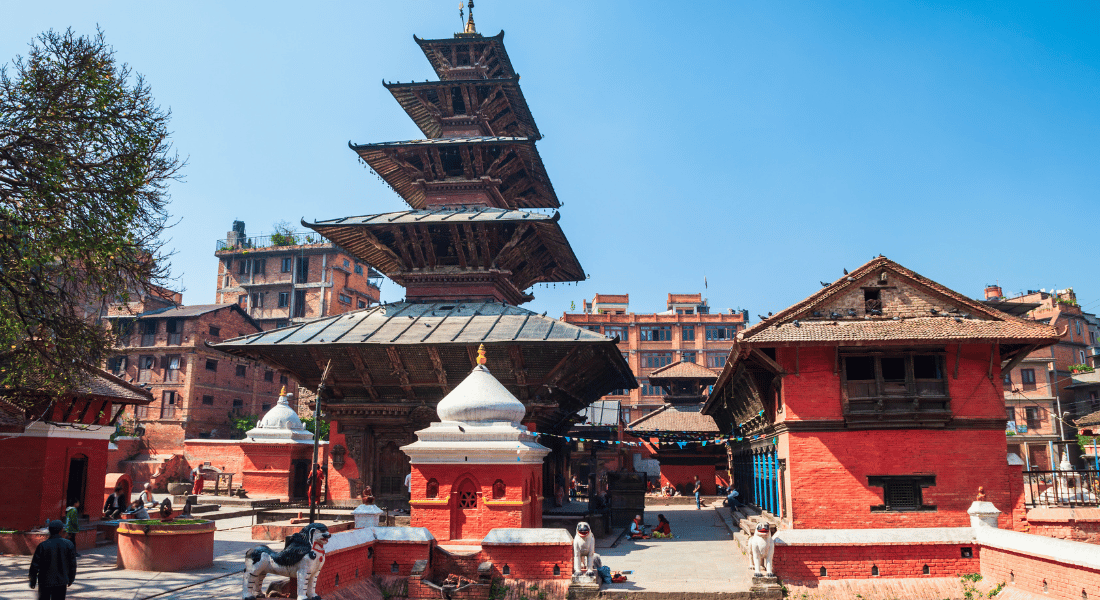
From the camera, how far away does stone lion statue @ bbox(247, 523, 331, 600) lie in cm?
1120

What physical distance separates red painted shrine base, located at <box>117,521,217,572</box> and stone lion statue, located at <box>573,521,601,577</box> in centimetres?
741

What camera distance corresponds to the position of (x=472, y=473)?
1658 cm

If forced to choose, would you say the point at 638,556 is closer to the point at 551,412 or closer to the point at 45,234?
the point at 551,412

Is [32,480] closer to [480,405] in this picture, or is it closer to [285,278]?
[480,405]

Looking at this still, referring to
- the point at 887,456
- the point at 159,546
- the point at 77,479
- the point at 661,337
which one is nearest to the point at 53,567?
the point at 159,546

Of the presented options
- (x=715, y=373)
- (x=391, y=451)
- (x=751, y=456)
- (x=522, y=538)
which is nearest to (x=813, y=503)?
(x=522, y=538)

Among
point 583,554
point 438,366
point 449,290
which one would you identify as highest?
point 449,290

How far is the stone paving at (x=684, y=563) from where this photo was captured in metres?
14.8

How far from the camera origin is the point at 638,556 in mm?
18469

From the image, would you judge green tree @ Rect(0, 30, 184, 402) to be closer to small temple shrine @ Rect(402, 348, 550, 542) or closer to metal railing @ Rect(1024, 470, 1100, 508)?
small temple shrine @ Rect(402, 348, 550, 542)

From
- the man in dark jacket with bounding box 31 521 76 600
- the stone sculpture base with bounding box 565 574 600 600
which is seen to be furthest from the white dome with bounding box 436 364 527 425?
the man in dark jacket with bounding box 31 521 76 600

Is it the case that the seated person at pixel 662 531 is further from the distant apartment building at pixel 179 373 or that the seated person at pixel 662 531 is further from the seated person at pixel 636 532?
the distant apartment building at pixel 179 373

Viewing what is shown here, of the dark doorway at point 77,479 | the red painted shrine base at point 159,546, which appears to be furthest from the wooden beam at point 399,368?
the dark doorway at point 77,479

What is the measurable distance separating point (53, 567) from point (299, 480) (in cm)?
1840
